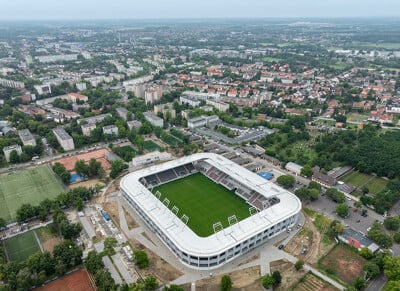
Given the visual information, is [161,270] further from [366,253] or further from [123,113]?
[123,113]

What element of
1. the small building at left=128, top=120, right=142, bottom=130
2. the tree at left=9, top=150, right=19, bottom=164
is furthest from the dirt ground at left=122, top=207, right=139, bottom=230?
the small building at left=128, top=120, right=142, bottom=130

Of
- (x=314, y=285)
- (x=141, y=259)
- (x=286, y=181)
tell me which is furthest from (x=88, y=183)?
(x=314, y=285)

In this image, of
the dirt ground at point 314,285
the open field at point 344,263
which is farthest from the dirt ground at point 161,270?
the open field at point 344,263

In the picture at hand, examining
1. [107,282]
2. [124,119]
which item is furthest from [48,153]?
[107,282]

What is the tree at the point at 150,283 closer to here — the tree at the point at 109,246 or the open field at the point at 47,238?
the tree at the point at 109,246

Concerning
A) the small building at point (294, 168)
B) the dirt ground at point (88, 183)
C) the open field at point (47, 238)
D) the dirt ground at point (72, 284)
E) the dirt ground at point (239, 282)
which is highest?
the small building at point (294, 168)
